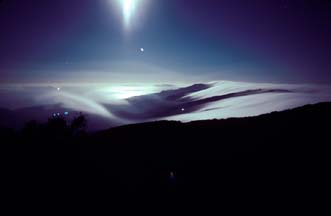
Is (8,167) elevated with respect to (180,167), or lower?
elevated

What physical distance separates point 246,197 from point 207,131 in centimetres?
1313

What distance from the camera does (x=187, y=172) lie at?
554 inches

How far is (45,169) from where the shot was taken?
16516 millimetres

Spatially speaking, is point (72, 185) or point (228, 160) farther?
point (228, 160)

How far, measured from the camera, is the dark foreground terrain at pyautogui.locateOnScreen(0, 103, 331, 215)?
1039 cm

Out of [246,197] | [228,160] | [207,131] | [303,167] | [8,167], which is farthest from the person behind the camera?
[207,131]

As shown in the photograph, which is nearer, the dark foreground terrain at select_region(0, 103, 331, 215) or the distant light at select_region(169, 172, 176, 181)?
the dark foreground terrain at select_region(0, 103, 331, 215)

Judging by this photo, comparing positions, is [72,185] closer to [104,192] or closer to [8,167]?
[104,192]

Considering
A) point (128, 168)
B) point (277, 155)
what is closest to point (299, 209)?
point (277, 155)

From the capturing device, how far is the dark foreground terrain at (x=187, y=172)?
34.1 ft

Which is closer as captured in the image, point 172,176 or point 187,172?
point 172,176

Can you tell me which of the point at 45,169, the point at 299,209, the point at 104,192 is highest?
the point at 45,169

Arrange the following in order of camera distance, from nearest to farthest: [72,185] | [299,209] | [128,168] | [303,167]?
1. [299,209]
2. [303,167]
3. [72,185]
4. [128,168]

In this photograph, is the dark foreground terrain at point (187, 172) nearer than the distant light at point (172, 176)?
Yes
